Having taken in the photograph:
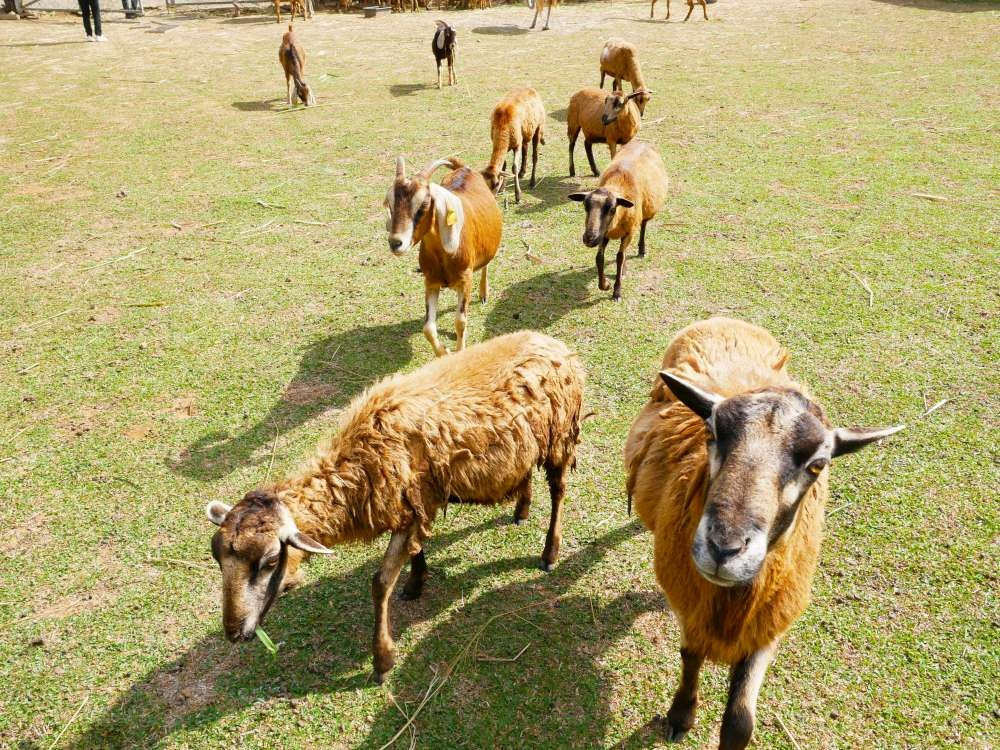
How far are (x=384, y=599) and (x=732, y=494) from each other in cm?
229

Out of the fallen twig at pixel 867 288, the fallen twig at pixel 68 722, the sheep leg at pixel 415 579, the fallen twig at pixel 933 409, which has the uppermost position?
the fallen twig at pixel 867 288

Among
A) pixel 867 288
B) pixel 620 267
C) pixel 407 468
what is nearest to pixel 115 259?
pixel 620 267

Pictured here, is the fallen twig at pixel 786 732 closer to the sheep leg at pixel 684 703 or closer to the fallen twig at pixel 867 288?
the sheep leg at pixel 684 703

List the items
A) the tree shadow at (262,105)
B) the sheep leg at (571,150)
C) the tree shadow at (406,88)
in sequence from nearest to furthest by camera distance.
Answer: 1. the sheep leg at (571,150)
2. the tree shadow at (262,105)
3. the tree shadow at (406,88)

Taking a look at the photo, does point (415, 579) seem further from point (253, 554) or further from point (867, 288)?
point (867, 288)

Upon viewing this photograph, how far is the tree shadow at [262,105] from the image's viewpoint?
49.6 ft

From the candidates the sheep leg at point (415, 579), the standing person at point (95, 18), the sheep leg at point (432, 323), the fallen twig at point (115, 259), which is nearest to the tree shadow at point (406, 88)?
the fallen twig at point (115, 259)

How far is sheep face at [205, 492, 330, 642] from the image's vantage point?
340 centimetres

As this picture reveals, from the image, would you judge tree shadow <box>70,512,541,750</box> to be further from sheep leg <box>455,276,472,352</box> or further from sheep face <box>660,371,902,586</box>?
sheep leg <box>455,276,472,352</box>

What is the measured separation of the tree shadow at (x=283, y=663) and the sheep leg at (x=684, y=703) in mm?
1406

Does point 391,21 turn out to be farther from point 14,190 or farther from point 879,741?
point 879,741

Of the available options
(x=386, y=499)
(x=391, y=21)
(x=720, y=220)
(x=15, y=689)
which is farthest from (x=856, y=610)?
(x=391, y=21)

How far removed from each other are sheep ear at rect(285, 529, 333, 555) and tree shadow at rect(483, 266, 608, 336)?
4094 millimetres

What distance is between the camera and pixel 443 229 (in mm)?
6441
